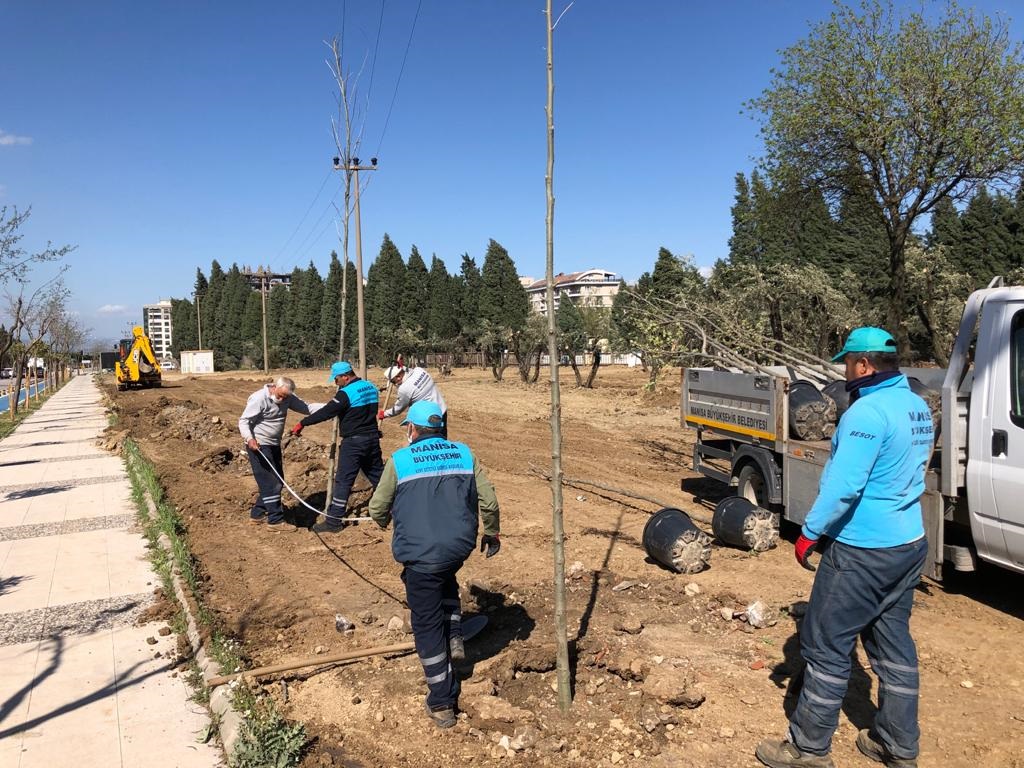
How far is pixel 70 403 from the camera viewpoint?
105 ft

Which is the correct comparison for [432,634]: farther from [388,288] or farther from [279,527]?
[388,288]

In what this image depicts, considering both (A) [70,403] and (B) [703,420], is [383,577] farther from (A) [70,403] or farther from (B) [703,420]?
(A) [70,403]

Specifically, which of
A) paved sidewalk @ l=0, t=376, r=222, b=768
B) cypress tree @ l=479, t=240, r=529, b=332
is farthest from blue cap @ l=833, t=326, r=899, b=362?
cypress tree @ l=479, t=240, r=529, b=332

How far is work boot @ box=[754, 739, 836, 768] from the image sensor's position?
3.35m

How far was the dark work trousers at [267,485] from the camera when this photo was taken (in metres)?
8.28

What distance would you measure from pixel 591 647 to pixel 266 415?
515 cm

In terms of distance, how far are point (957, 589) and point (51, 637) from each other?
23.1ft

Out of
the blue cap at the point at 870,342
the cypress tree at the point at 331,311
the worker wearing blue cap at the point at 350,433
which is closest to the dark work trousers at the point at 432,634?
the blue cap at the point at 870,342

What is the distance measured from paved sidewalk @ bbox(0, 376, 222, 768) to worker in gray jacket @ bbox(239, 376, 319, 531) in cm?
137

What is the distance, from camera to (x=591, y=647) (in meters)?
4.74

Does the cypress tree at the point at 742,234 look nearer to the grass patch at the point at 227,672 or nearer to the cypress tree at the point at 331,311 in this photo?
the cypress tree at the point at 331,311

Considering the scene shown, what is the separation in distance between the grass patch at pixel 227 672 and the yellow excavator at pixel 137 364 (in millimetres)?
28611

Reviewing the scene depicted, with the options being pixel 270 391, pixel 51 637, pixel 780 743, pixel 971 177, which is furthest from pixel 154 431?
pixel 971 177

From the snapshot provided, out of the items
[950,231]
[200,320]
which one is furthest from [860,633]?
[200,320]
